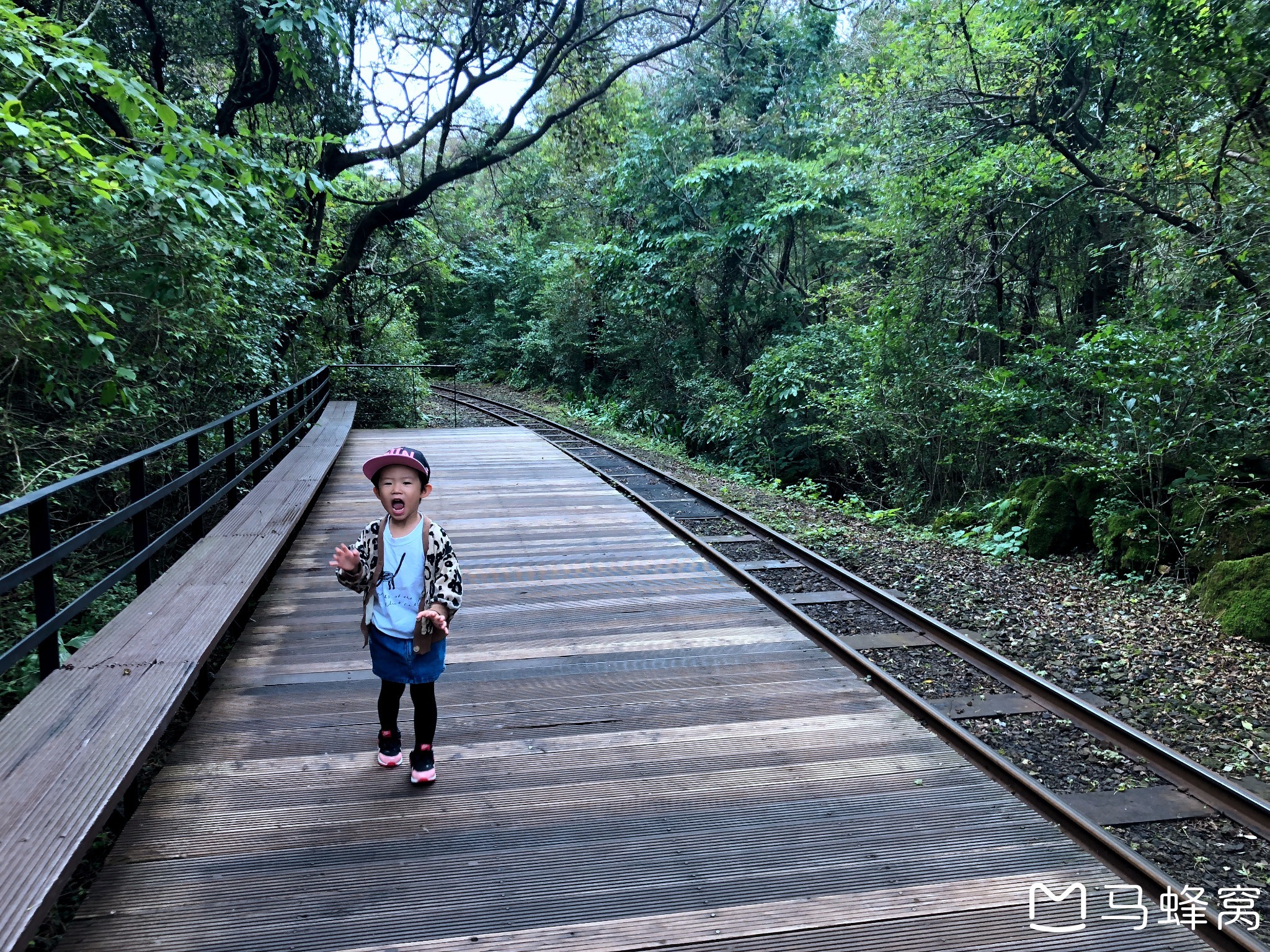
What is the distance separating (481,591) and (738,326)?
14.7 m

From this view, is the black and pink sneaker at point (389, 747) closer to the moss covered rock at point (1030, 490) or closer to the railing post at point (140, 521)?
the railing post at point (140, 521)

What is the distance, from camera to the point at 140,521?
397 cm

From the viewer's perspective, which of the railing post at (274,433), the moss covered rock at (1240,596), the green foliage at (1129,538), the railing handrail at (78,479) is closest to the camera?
the railing handrail at (78,479)

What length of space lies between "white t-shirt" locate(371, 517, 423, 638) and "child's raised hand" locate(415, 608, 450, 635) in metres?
0.07

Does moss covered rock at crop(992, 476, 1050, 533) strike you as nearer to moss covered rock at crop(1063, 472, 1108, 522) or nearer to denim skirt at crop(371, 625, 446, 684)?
moss covered rock at crop(1063, 472, 1108, 522)

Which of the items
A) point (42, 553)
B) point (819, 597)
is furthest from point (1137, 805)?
point (42, 553)

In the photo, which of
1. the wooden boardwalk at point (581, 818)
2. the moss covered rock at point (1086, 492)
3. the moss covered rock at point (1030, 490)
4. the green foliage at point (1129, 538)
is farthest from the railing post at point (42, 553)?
the moss covered rock at point (1030, 490)

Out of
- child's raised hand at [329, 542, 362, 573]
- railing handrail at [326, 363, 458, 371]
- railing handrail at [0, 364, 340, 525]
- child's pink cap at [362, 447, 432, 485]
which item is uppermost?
railing handrail at [326, 363, 458, 371]

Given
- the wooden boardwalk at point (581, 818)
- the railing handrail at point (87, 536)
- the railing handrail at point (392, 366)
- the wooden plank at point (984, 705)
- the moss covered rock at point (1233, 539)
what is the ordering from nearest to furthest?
the wooden boardwalk at point (581, 818), the railing handrail at point (87, 536), the wooden plank at point (984, 705), the moss covered rock at point (1233, 539), the railing handrail at point (392, 366)

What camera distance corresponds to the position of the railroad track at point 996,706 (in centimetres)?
281

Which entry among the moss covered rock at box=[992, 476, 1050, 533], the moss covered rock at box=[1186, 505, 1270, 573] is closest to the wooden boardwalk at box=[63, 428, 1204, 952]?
the moss covered rock at box=[1186, 505, 1270, 573]

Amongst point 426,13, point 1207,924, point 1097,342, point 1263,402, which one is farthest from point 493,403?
point 1207,924

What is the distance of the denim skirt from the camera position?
3.00m

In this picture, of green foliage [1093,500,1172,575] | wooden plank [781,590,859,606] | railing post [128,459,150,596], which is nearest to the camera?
railing post [128,459,150,596]
